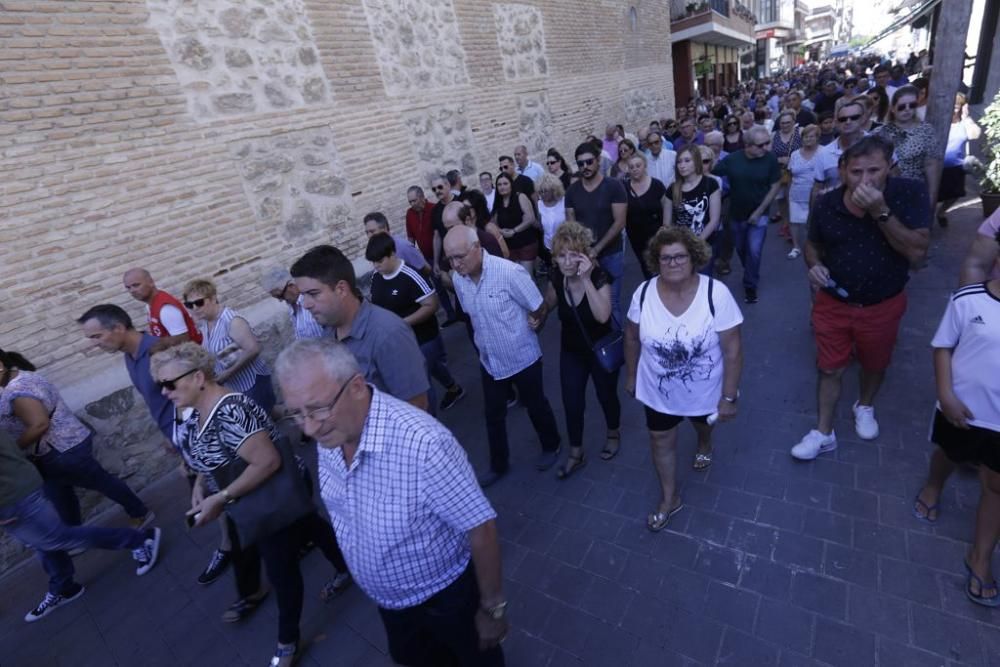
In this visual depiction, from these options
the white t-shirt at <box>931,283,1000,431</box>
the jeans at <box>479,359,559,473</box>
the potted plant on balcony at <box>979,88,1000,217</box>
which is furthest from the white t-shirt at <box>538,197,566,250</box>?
the potted plant on balcony at <box>979,88,1000,217</box>

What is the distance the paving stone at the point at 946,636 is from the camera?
2.14 metres

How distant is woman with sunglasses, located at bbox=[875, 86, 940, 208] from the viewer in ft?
14.1

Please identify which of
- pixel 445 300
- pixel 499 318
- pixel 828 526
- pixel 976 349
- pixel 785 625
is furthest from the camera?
pixel 445 300

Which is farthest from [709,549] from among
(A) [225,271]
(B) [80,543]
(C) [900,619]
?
(A) [225,271]

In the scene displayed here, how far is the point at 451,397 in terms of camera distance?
529 centimetres

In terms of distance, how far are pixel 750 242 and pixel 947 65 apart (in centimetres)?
243

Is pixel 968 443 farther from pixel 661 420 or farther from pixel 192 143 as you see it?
pixel 192 143

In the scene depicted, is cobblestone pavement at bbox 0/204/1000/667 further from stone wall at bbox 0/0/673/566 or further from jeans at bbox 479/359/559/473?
stone wall at bbox 0/0/673/566

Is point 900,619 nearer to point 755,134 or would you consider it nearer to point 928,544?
point 928,544

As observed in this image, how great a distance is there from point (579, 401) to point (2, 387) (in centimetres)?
403

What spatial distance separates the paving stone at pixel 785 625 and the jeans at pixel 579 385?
1547 mm

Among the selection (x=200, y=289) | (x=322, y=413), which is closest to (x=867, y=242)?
(x=322, y=413)

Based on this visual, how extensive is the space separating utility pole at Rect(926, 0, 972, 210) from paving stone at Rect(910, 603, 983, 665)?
401cm

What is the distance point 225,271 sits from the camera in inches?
216
